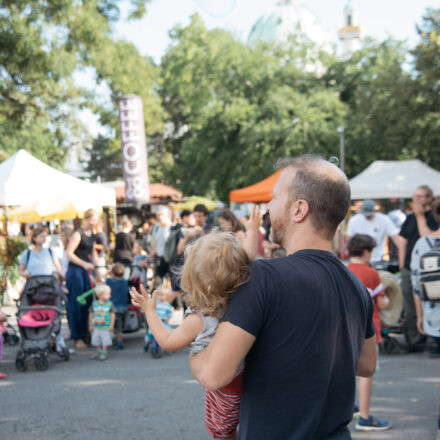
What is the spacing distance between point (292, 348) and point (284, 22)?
206 ft

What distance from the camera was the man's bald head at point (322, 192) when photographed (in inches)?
67.4

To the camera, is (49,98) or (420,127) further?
(420,127)

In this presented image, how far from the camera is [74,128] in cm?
2433

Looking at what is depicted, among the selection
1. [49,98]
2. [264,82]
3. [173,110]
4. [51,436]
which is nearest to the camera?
[51,436]

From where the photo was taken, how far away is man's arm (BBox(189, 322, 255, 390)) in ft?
5.12

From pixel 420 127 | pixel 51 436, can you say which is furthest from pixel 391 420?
pixel 420 127

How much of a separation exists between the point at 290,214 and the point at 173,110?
50895 millimetres

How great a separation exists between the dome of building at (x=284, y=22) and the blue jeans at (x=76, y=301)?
5186cm

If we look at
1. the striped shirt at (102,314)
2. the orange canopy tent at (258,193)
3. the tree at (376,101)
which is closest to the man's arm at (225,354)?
the striped shirt at (102,314)

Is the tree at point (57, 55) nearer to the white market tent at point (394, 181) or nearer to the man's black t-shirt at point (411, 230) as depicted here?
the white market tent at point (394, 181)

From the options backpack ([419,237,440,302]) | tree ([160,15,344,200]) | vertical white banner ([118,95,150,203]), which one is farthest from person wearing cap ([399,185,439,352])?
tree ([160,15,344,200])

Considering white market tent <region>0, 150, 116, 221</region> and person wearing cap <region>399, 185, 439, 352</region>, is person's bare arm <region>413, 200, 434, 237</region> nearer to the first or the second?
person wearing cap <region>399, 185, 439, 352</region>

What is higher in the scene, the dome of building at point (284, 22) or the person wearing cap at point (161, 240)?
the dome of building at point (284, 22)

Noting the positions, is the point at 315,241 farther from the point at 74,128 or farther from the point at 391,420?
the point at 74,128
